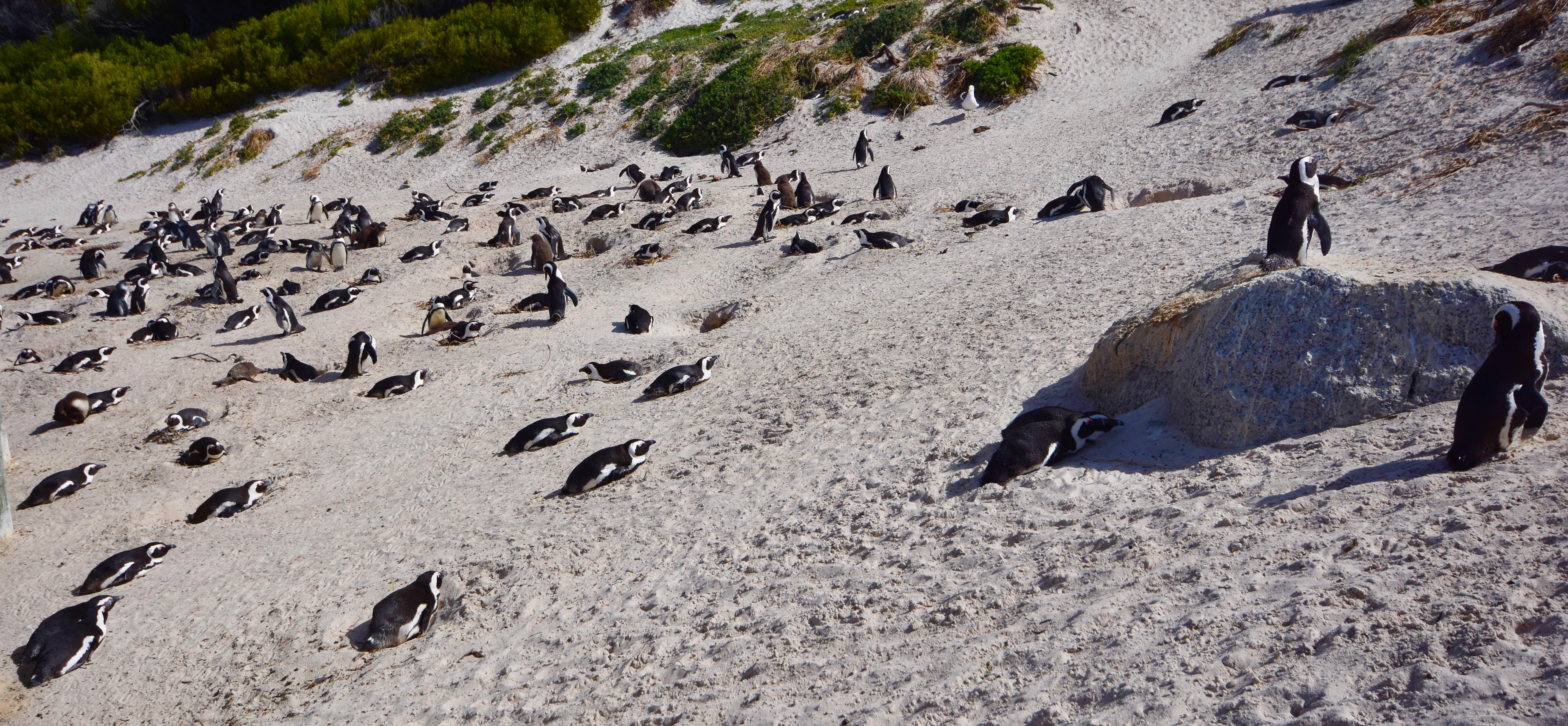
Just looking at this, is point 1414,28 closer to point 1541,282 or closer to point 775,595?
point 1541,282

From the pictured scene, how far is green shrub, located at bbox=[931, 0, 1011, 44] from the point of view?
21578mm

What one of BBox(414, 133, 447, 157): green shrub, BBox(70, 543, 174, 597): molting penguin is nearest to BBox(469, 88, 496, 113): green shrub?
BBox(414, 133, 447, 157): green shrub

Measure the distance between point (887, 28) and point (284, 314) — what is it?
1690 cm

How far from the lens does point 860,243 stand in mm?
11250

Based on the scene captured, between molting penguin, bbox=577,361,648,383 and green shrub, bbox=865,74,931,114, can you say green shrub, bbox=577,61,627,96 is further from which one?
molting penguin, bbox=577,361,648,383

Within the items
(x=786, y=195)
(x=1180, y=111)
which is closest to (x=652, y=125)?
(x=786, y=195)

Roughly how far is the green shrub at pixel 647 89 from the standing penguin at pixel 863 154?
925 cm

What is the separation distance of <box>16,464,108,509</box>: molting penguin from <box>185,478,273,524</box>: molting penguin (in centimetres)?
154

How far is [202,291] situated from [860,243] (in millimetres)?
10649

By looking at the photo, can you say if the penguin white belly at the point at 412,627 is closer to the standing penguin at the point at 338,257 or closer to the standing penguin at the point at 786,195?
the standing penguin at the point at 786,195

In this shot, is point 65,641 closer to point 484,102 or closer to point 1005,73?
point 1005,73

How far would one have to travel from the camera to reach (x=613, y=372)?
27.9 feet

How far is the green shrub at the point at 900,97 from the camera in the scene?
20031 mm

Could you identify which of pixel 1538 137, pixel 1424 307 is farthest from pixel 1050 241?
pixel 1424 307
